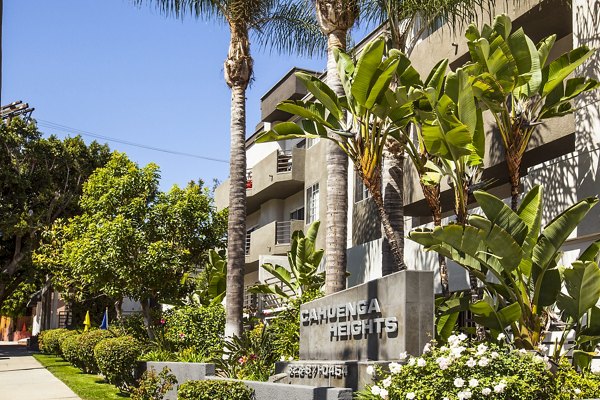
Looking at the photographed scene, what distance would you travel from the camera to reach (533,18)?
19.2 meters

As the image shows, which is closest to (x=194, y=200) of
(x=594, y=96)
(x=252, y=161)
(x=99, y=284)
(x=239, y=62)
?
(x=99, y=284)

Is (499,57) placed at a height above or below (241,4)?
below

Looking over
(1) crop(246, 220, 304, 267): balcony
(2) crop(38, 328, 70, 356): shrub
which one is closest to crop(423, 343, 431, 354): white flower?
(1) crop(246, 220, 304, 267): balcony

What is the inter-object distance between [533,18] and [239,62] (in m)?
7.41

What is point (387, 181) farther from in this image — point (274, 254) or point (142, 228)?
point (274, 254)

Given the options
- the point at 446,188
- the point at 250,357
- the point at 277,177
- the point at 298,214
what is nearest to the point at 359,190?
the point at 446,188

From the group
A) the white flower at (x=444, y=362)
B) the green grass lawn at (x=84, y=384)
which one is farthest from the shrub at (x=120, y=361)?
the white flower at (x=444, y=362)

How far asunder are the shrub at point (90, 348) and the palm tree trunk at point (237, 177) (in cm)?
816

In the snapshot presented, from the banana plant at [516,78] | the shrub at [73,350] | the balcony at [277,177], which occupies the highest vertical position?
the balcony at [277,177]

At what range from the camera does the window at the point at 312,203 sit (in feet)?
109

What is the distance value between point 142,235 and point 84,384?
4.75 meters

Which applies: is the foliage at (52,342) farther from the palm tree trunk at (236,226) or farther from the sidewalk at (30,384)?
the palm tree trunk at (236,226)

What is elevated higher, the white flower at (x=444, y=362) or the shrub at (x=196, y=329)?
the shrub at (x=196, y=329)

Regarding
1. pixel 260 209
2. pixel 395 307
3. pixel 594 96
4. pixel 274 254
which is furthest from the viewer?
pixel 260 209
